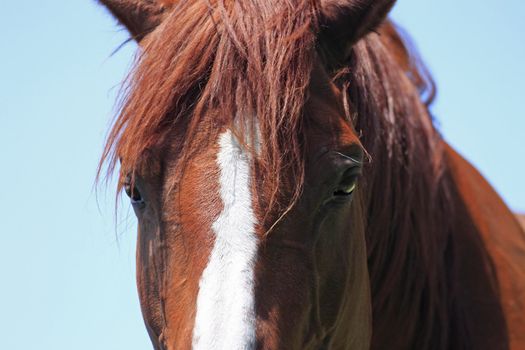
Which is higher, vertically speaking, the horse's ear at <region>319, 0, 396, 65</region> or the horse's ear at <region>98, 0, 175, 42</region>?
the horse's ear at <region>98, 0, 175, 42</region>

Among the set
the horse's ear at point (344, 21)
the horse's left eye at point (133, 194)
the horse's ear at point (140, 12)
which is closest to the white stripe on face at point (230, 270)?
the horse's left eye at point (133, 194)

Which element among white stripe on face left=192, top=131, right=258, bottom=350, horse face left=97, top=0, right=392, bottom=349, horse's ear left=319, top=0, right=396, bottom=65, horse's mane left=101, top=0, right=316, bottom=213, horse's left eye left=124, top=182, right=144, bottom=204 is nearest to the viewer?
white stripe on face left=192, top=131, right=258, bottom=350

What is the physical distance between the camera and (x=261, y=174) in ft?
8.01

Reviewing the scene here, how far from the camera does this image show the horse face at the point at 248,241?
2.24m

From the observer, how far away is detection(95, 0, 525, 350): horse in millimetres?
2322

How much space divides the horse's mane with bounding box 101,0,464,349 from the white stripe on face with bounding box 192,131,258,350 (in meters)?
0.10

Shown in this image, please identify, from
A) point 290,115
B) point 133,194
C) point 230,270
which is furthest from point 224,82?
point 230,270

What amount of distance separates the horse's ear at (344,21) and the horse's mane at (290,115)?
0.08 meters

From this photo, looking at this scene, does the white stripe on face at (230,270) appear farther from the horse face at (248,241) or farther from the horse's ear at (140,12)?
the horse's ear at (140,12)

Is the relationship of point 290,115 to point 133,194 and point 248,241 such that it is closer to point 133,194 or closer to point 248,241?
point 248,241

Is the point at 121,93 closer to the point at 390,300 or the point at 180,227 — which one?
the point at 180,227

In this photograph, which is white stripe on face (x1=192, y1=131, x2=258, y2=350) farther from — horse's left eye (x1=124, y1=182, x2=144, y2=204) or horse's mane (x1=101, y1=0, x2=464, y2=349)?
horse's left eye (x1=124, y1=182, x2=144, y2=204)

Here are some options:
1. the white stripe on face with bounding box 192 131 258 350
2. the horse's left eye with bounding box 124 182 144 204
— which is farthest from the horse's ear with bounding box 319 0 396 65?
the horse's left eye with bounding box 124 182 144 204

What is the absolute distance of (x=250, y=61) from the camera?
2635 millimetres
